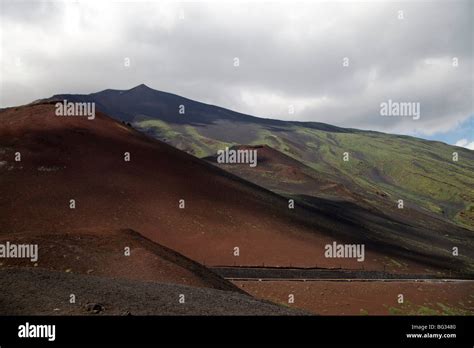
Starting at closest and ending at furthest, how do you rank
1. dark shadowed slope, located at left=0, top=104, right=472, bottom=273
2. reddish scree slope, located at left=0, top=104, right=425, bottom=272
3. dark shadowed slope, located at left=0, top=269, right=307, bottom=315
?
dark shadowed slope, located at left=0, top=269, right=307, bottom=315 → reddish scree slope, located at left=0, top=104, right=425, bottom=272 → dark shadowed slope, located at left=0, top=104, right=472, bottom=273

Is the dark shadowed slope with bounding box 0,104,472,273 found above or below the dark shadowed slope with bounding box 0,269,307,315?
above

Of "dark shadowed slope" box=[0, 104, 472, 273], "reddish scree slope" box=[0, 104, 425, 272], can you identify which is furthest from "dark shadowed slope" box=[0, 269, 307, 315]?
"reddish scree slope" box=[0, 104, 425, 272]

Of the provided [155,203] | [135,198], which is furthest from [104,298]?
[135,198]

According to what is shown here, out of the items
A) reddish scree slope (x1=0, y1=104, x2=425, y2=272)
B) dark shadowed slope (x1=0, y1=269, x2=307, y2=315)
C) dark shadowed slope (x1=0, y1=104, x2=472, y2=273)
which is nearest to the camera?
dark shadowed slope (x1=0, y1=269, x2=307, y2=315)

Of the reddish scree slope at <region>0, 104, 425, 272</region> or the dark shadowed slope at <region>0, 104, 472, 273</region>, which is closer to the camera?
the reddish scree slope at <region>0, 104, 425, 272</region>

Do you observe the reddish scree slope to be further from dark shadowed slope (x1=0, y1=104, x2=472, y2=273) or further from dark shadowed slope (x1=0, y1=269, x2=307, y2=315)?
dark shadowed slope (x1=0, y1=269, x2=307, y2=315)

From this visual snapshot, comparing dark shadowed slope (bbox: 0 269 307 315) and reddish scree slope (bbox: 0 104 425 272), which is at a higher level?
reddish scree slope (bbox: 0 104 425 272)
